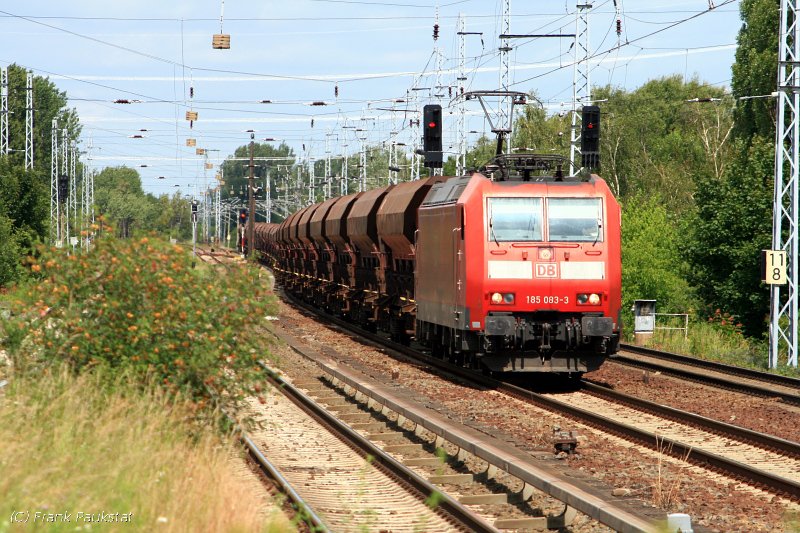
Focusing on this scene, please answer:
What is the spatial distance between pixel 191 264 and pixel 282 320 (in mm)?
25579

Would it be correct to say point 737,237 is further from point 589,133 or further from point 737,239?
point 589,133

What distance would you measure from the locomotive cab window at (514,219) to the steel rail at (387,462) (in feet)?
13.0

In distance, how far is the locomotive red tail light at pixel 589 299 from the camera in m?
17.9

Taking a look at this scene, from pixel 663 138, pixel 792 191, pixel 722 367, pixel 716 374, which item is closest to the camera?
pixel 716 374

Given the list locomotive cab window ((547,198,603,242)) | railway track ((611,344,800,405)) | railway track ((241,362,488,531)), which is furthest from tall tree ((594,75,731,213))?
railway track ((241,362,488,531))

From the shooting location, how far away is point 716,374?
22281 millimetres

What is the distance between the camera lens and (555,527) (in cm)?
938

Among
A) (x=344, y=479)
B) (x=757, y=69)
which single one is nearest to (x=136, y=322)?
(x=344, y=479)

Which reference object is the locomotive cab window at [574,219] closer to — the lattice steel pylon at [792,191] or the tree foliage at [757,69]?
the lattice steel pylon at [792,191]

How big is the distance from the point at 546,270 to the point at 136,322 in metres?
8.38

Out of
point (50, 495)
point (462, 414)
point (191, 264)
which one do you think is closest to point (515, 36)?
point (462, 414)

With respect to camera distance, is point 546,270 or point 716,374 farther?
point 716,374

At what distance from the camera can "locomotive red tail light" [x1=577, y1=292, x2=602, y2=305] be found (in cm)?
1791

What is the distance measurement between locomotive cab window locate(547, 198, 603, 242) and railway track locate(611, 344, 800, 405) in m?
3.61
